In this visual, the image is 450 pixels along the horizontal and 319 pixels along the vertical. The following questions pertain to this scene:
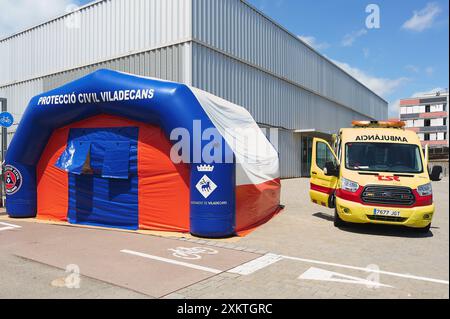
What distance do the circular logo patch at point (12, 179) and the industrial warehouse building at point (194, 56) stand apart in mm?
8444

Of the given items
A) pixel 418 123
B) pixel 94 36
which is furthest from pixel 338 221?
pixel 418 123

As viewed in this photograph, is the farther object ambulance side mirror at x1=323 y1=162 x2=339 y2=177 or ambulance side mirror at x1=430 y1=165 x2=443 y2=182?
ambulance side mirror at x1=323 y1=162 x2=339 y2=177

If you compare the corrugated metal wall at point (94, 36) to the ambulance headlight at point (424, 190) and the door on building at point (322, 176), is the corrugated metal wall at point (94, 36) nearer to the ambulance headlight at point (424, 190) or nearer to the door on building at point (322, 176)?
the door on building at point (322, 176)

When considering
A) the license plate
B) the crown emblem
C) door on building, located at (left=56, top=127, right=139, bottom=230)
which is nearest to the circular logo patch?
door on building, located at (left=56, top=127, right=139, bottom=230)

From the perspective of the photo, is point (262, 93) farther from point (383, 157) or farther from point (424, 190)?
point (424, 190)

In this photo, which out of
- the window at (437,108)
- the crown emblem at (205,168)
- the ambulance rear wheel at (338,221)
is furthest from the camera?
the window at (437,108)

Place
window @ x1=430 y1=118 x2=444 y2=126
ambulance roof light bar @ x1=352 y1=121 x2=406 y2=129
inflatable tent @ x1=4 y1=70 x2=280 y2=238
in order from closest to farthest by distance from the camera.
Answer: inflatable tent @ x1=4 y1=70 x2=280 y2=238, ambulance roof light bar @ x1=352 y1=121 x2=406 y2=129, window @ x1=430 y1=118 x2=444 y2=126

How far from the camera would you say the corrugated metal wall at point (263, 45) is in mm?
17812

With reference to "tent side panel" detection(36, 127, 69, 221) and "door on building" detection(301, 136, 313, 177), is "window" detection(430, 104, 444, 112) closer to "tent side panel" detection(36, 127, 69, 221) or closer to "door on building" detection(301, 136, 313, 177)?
"door on building" detection(301, 136, 313, 177)

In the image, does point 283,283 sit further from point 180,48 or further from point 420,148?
point 180,48

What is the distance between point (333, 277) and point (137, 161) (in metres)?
5.10

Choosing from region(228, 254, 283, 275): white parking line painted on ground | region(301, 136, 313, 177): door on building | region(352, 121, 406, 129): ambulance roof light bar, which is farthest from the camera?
region(301, 136, 313, 177): door on building

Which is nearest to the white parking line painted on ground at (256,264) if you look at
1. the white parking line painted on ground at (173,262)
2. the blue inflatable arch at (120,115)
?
the white parking line painted on ground at (173,262)

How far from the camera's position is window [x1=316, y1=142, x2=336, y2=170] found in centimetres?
968
